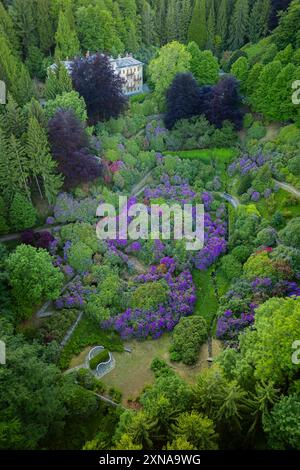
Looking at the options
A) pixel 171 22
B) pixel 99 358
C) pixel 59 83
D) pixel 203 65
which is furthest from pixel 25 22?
pixel 99 358

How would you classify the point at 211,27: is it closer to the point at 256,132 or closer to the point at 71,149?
the point at 256,132

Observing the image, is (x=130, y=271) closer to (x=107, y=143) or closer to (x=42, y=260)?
(x=42, y=260)

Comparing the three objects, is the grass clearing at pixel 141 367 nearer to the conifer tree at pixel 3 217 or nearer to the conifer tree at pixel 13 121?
the conifer tree at pixel 3 217

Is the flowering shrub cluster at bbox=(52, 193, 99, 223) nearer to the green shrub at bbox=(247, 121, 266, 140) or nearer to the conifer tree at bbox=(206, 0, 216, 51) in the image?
the green shrub at bbox=(247, 121, 266, 140)

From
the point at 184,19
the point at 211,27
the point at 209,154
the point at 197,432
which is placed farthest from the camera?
the point at 184,19

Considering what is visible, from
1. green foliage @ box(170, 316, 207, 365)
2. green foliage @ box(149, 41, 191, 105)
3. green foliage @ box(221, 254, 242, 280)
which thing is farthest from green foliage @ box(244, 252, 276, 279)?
green foliage @ box(149, 41, 191, 105)

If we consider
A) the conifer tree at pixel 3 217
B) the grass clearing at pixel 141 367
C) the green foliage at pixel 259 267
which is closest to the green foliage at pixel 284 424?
the grass clearing at pixel 141 367

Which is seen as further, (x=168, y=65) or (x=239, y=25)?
(x=239, y=25)
